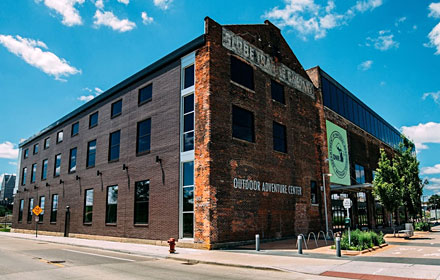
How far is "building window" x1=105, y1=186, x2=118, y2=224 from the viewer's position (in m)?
23.2

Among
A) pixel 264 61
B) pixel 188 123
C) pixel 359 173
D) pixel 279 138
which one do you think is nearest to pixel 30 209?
pixel 188 123

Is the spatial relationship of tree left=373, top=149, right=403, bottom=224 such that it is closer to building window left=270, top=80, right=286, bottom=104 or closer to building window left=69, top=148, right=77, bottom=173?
building window left=270, top=80, right=286, bottom=104

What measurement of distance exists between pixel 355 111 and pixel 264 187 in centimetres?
2236

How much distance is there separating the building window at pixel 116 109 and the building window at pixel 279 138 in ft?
39.3

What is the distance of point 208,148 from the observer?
17.1m

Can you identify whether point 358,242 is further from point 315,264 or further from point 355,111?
point 355,111

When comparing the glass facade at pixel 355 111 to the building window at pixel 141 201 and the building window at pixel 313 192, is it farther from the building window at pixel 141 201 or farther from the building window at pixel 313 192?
the building window at pixel 141 201

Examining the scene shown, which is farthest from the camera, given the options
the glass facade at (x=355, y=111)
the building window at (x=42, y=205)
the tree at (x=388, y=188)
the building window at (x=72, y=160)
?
the building window at (x=42, y=205)

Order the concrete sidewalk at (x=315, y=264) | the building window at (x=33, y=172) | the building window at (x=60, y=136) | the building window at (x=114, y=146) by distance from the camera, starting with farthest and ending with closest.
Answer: the building window at (x=33, y=172)
the building window at (x=60, y=136)
the building window at (x=114, y=146)
the concrete sidewalk at (x=315, y=264)

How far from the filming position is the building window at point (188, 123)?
1866 cm

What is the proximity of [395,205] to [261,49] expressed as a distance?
15170mm

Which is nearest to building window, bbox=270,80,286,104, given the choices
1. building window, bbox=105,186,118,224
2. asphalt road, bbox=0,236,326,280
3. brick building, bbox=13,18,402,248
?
brick building, bbox=13,18,402,248

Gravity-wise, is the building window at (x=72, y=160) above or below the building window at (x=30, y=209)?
Answer: above

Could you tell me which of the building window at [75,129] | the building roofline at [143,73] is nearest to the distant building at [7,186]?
the building roofline at [143,73]
